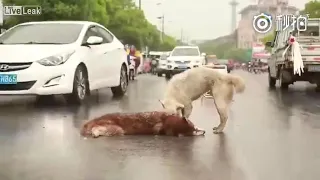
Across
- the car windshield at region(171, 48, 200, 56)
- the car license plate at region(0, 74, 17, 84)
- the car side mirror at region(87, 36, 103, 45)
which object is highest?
the car side mirror at region(87, 36, 103, 45)

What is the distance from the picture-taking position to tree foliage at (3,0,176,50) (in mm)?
36003

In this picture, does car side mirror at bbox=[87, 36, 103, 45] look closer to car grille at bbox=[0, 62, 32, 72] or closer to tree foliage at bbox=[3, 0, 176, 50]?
car grille at bbox=[0, 62, 32, 72]

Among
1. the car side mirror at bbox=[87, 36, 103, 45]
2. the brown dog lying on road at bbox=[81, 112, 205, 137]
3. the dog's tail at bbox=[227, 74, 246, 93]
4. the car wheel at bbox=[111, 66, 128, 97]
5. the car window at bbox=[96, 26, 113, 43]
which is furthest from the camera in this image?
the car wheel at bbox=[111, 66, 128, 97]

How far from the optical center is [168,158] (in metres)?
5.58

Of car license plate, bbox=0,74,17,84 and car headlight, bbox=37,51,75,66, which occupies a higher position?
car headlight, bbox=37,51,75,66

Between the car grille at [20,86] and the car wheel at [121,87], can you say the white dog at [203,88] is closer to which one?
the car grille at [20,86]

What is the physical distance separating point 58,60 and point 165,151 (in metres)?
4.58

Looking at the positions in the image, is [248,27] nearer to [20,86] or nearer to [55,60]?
[55,60]

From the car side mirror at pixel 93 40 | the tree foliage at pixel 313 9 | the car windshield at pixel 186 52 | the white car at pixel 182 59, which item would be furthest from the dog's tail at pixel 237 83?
the tree foliage at pixel 313 9

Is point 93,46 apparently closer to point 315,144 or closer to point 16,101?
point 16,101

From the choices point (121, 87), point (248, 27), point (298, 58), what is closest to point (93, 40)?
point (121, 87)

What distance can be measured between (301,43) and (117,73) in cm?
592

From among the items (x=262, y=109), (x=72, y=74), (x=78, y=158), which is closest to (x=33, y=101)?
(x=72, y=74)

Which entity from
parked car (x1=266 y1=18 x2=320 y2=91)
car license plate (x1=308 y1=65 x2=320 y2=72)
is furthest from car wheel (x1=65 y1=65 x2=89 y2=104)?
car license plate (x1=308 y1=65 x2=320 y2=72)
